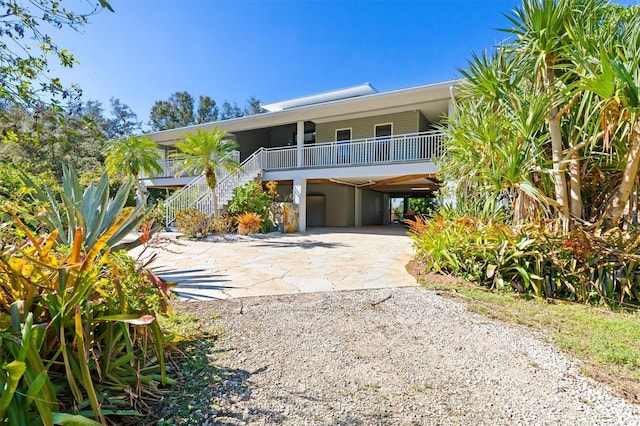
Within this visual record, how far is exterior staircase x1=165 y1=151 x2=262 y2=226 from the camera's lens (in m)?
12.5

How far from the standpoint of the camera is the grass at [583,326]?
97.3 inches

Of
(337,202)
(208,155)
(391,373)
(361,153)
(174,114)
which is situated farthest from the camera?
(174,114)

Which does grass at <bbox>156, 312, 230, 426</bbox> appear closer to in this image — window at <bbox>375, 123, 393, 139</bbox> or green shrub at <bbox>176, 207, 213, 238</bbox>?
green shrub at <bbox>176, 207, 213, 238</bbox>

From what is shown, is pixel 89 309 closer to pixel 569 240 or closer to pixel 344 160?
pixel 569 240

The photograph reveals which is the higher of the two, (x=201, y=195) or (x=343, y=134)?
(x=343, y=134)

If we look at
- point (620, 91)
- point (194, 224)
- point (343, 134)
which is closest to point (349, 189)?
point (343, 134)

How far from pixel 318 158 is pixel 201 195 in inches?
→ 200

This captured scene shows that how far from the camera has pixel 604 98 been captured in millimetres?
3934

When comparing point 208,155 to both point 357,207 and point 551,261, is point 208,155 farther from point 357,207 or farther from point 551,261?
point 551,261

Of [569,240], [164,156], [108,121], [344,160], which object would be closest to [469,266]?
[569,240]

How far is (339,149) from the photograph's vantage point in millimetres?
12820

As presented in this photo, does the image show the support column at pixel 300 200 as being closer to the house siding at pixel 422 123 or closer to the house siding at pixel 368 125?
the house siding at pixel 368 125

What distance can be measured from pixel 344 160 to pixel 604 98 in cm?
939

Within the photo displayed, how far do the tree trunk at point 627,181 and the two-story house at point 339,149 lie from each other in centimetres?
459
